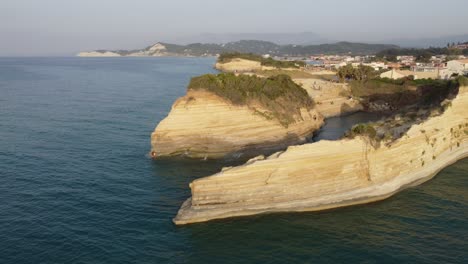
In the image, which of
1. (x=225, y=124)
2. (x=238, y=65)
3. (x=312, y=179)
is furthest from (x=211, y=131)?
(x=238, y=65)

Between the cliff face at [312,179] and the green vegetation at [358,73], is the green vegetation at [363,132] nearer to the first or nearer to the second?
the cliff face at [312,179]

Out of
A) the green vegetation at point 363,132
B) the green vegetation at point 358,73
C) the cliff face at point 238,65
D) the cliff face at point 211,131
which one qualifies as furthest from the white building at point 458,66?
the green vegetation at point 363,132

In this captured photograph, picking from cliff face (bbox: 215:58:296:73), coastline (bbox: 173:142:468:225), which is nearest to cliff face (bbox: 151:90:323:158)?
coastline (bbox: 173:142:468:225)

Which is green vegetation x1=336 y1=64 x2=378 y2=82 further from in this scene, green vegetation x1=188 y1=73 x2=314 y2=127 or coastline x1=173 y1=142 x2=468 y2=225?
coastline x1=173 y1=142 x2=468 y2=225

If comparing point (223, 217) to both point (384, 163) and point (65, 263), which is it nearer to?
point (65, 263)

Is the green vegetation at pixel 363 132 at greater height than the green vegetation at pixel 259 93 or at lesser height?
lesser

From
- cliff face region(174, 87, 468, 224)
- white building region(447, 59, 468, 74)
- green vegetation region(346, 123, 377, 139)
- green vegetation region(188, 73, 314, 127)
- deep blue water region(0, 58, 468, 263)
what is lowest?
deep blue water region(0, 58, 468, 263)
